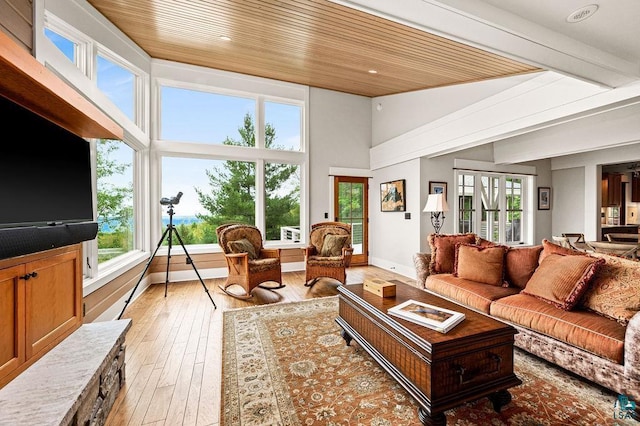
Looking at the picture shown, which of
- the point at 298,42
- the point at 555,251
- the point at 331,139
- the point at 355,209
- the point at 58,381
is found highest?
the point at 298,42

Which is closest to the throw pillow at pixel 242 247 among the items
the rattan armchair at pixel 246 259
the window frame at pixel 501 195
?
the rattan armchair at pixel 246 259

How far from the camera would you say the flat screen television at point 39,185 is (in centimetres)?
127

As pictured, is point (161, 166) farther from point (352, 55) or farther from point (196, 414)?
point (196, 414)

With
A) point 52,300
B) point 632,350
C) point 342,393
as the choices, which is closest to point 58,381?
point 52,300

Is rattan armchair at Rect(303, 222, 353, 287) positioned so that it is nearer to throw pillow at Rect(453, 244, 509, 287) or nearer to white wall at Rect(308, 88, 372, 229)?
white wall at Rect(308, 88, 372, 229)

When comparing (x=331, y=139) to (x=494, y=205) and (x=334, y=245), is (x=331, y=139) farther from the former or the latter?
(x=494, y=205)

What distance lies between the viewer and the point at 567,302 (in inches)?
82.1

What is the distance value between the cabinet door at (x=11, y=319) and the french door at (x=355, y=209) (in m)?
4.93

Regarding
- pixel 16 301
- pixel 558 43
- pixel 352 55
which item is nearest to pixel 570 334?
pixel 558 43

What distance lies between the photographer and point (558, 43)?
7.23 ft

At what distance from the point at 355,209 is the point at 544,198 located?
4.39m

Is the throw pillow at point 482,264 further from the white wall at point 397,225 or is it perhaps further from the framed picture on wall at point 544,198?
the framed picture on wall at point 544,198

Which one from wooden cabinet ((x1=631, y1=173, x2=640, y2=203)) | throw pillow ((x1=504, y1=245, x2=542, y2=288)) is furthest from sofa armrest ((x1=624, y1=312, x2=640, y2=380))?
wooden cabinet ((x1=631, y1=173, x2=640, y2=203))

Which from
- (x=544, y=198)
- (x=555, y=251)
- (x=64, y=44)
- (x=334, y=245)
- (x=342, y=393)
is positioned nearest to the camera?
(x=342, y=393)
